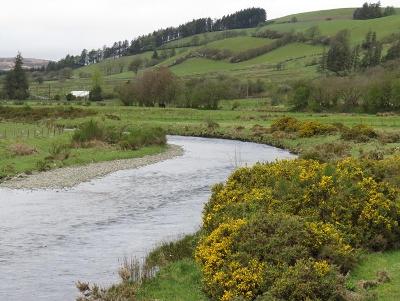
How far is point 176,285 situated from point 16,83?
144279mm

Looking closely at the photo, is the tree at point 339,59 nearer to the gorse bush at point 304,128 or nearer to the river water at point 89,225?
the gorse bush at point 304,128

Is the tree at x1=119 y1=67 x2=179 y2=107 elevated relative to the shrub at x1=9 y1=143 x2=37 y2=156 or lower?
elevated

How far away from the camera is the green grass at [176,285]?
16422 mm

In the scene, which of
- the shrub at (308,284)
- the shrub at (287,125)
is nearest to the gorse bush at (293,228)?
the shrub at (308,284)

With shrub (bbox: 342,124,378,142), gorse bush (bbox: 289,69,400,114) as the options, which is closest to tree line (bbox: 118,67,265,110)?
gorse bush (bbox: 289,69,400,114)

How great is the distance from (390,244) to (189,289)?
299 inches

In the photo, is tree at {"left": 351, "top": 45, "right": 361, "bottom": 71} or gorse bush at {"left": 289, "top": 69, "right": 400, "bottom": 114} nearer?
gorse bush at {"left": 289, "top": 69, "right": 400, "bottom": 114}

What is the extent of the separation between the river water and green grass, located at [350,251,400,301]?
26.0ft

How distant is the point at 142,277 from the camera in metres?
17.7

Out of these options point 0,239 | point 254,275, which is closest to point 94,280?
point 254,275

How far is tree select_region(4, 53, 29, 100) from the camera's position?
14862 cm

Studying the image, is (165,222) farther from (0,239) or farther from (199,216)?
(0,239)

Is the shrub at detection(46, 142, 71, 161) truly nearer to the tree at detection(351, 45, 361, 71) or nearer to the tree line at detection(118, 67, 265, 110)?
the tree line at detection(118, 67, 265, 110)

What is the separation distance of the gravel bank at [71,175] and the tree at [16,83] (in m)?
105
